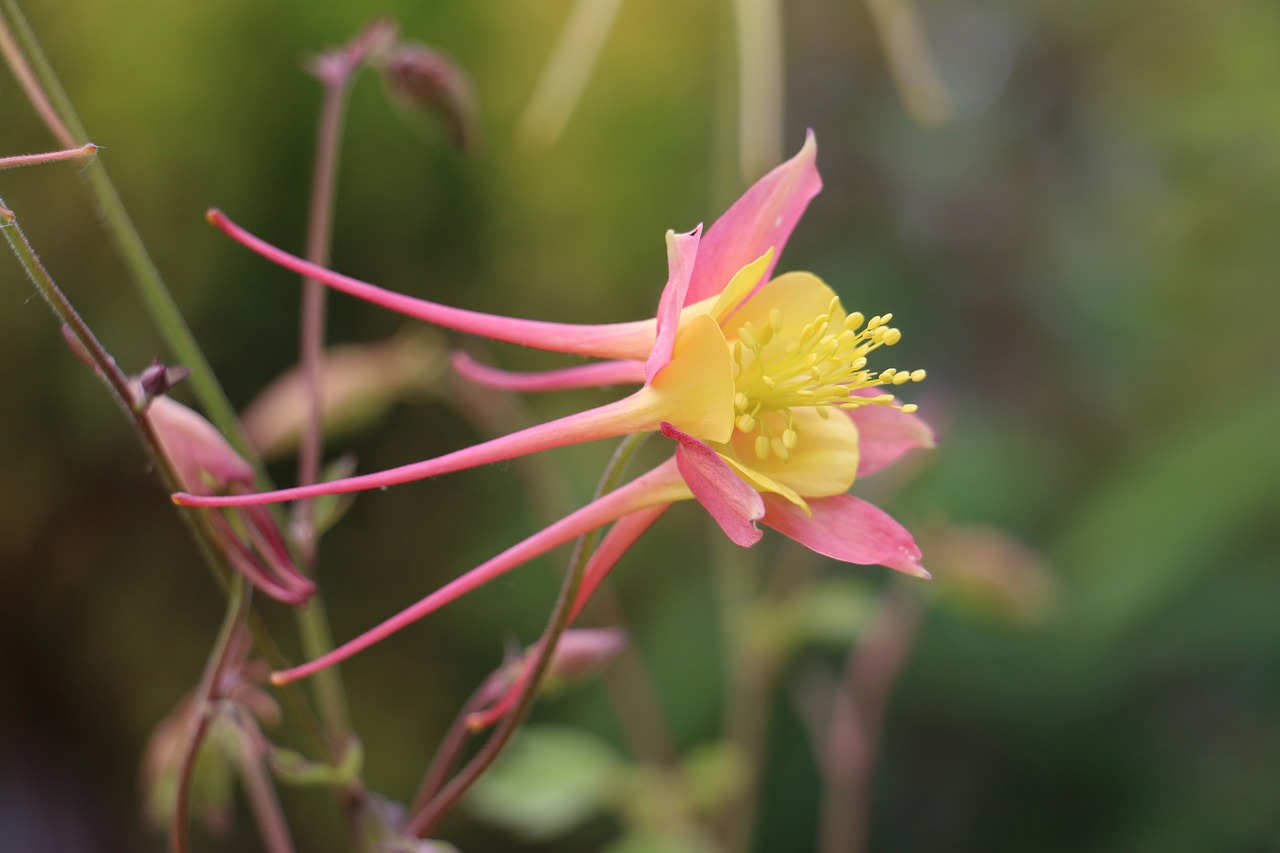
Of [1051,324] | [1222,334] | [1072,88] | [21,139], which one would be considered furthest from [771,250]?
[1072,88]

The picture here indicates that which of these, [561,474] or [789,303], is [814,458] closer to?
[789,303]

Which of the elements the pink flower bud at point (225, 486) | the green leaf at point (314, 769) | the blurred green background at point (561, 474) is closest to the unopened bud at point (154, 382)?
the pink flower bud at point (225, 486)

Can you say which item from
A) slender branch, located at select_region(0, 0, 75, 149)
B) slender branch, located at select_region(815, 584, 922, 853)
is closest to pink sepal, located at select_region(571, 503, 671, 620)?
slender branch, located at select_region(0, 0, 75, 149)

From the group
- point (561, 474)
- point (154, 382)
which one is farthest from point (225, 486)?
point (561, 474)

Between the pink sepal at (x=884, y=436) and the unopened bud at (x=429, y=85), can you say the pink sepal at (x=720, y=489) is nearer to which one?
the pink sepal at (x=884, y=436)

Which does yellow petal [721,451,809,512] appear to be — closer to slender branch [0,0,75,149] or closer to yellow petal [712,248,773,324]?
yellow petal [712,248,773,324]

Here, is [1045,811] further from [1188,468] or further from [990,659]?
[1188,468]
